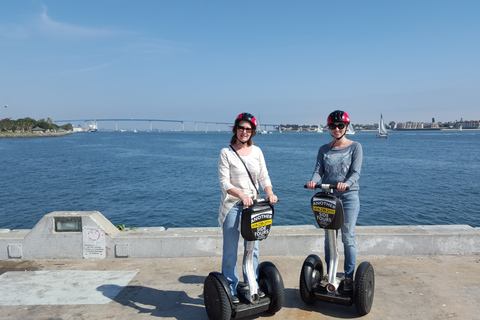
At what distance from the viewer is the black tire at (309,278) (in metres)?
3.72

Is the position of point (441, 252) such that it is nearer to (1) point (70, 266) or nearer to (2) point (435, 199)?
(1) point (70, 266)

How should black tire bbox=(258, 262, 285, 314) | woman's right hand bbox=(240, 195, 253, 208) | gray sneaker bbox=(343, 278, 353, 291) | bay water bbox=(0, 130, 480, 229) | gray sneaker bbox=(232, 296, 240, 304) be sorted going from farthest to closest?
bay water bbox=(0, 130, 480, 229), gray sneaker bbox=(343, 278, 353, 291), black tire bbox=(258, 262, 285, 314), gray sneaker bbox=(232, 296, 240, 304), woman's right hand bbox=(240, 195, 253, 208)

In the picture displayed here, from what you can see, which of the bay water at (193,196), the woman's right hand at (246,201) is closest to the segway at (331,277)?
the woman's right hand at (246,201)

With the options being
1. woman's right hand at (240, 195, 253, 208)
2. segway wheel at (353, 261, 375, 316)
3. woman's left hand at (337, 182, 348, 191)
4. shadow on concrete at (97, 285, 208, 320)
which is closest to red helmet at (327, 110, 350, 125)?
woman's left hand at (337, 182, 348, 191)

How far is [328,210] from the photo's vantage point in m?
3.54

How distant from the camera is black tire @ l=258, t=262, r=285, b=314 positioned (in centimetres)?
355

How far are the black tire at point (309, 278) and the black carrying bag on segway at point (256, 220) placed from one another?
0.75 meters

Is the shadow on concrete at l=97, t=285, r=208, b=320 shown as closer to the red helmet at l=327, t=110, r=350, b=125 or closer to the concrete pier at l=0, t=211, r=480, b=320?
the concrete pier at l=0, t=211, r=480, b=320

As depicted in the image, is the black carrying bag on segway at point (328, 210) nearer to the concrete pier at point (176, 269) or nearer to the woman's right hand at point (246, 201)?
the woman's right hand at point (246, 201)

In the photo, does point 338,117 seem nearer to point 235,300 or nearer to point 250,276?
point 250,276

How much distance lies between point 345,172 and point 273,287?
1354 millimetres

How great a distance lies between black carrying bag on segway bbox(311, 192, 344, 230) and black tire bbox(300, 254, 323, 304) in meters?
0.52

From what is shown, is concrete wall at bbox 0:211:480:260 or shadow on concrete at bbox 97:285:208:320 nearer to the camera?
shadow on concrete at bbox 97:285:208:320

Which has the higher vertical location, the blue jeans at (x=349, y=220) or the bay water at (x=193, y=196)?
the blue jeans at (x=349, y=220)
